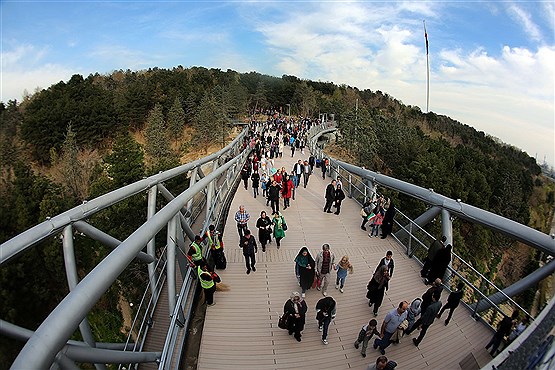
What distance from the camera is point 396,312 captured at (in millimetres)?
6031

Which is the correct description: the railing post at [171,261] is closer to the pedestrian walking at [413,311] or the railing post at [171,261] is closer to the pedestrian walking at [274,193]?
the pedestrian walking at [413,311]

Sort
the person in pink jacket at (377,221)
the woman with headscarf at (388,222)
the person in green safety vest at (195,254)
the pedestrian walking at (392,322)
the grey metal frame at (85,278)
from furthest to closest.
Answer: the person in pink jacket at (377,221)
the woman with headscarf at (388,222)
the person in green safety vest at (195,254)
the pedestrian walking at (392,322)
the grey metal frame at (85,278)

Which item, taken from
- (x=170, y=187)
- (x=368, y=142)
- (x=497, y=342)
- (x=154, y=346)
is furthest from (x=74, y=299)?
(x=368, y=142)

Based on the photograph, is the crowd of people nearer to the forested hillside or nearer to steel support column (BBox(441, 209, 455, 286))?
steel support column (BBox(441, 209, 455, 286))

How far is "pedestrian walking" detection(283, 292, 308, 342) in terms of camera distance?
6.12 m

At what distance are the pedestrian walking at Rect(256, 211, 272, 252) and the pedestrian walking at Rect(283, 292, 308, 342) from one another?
311 centimetres

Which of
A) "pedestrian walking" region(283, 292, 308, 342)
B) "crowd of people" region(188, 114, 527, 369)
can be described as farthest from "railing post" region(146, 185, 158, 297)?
"pedestrian walking" region(283, 292, 308, 342)

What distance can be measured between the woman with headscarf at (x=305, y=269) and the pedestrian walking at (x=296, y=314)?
1133mm

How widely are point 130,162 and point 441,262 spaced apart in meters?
28.6

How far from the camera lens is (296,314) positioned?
6.12m

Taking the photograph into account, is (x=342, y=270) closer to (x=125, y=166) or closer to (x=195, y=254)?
(x=195, y=254)

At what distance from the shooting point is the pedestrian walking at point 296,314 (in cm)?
612

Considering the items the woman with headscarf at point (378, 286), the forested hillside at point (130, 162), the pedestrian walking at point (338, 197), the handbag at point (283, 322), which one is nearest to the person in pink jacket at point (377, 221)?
the pedestrian walking at point (338, 197)

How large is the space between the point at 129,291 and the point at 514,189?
192 feet
